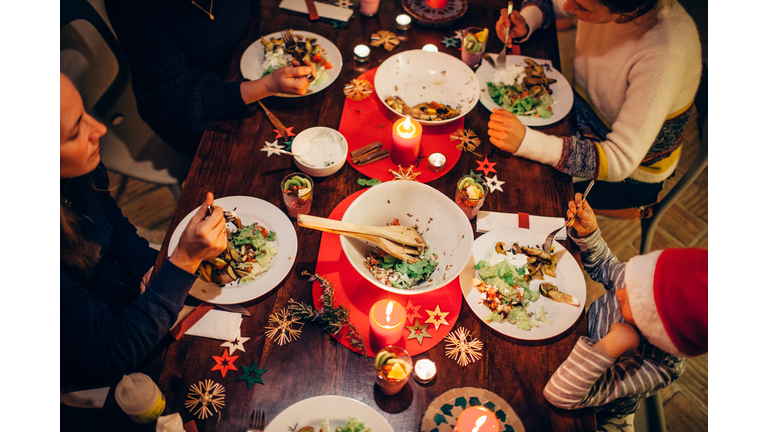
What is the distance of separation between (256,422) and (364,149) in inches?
39.9

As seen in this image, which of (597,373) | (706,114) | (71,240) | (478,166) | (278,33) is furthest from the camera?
(278,33)

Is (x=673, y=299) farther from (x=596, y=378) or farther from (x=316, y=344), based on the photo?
(x=316, y=344)

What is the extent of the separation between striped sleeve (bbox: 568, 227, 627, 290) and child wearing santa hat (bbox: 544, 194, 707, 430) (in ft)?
0.17

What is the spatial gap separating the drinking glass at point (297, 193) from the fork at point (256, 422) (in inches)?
25.0

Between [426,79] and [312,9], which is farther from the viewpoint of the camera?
[312,9]

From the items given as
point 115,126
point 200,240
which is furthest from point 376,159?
point 115,126

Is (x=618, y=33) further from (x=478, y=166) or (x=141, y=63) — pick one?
(x=141, y=63)

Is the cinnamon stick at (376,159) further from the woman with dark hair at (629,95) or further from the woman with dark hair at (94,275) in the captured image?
the woman with dark hair at (94,275)

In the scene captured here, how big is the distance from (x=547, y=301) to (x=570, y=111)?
0.98 m

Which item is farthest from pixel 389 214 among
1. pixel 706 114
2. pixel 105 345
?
pixel 706 114

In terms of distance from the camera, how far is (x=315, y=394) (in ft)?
3.52

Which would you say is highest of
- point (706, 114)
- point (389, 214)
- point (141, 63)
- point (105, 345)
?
point (141, 63)

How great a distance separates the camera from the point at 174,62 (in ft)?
5.35

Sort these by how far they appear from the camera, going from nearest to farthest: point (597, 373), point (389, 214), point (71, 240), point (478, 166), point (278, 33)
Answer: point (597, 373) → point (71, 240) → point (389, 214) → point (478, 166) → point (278, 33)
